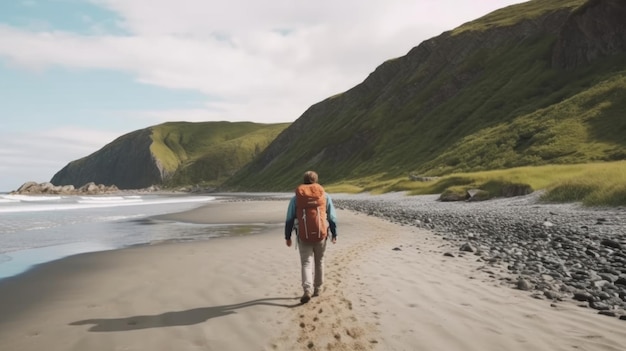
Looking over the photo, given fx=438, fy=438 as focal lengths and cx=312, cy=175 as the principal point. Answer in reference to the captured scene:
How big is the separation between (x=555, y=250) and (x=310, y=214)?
Result: 930 centimetres

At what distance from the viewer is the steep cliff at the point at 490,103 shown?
79562 millimetres

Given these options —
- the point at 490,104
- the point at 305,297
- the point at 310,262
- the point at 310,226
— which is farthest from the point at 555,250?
the point at 490,104

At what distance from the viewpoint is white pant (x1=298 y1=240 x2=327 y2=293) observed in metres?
10.0

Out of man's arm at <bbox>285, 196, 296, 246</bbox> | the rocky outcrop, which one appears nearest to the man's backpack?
man's arm at <bbox>285, 196, 296, 246</bbox>

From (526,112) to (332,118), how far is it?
352ft

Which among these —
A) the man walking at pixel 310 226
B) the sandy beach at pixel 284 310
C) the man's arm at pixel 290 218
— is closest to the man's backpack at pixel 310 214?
the man walking at pixel 310 226

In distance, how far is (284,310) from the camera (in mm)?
9336

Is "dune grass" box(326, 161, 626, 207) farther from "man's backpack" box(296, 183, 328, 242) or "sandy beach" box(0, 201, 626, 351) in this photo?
"man's backpack" box(296, 183, 328, 242)

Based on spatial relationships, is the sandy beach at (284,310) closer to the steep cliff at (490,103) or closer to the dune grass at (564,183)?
the dune grass at (564,183)

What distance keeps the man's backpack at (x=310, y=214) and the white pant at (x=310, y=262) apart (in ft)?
0.67

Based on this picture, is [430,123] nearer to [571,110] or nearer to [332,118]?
[571,110]

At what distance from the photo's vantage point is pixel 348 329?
797cm

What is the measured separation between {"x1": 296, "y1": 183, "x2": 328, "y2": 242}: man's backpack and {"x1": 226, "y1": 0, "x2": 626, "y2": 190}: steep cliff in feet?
225

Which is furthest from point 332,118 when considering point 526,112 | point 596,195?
point 596,195
